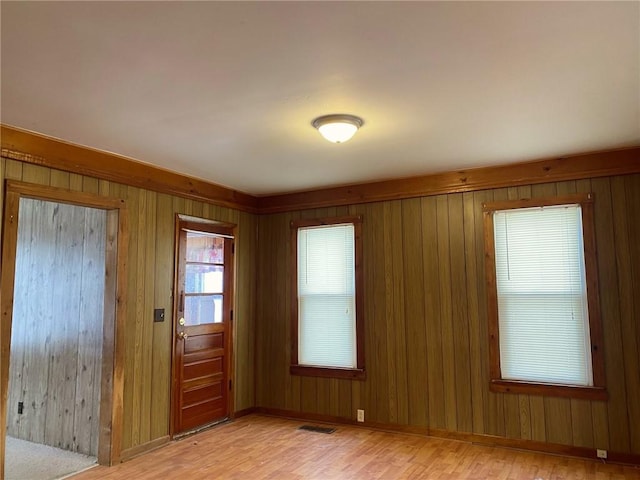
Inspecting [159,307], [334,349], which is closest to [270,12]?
[159,307]

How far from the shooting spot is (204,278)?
16.0 ft

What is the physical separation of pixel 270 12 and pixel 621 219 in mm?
3505

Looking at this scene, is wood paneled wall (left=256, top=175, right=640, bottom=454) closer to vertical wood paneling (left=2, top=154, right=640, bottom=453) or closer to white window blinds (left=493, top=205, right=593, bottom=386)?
vertical wood paneling (left=2, top=154, right=640, bottom=453)

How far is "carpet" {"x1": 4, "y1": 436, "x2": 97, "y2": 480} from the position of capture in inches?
137

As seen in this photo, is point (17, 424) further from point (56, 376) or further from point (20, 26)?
point (20, 26)

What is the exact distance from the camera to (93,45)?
83.0 inches

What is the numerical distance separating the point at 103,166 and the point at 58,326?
5.23 ft

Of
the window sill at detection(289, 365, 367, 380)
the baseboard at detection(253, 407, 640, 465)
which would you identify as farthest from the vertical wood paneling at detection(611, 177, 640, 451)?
the window sill at detection(289, 365, 367, 380)

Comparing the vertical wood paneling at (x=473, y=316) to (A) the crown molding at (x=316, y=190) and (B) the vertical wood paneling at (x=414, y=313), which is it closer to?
(A) the crown molding at (x=316, y=190)

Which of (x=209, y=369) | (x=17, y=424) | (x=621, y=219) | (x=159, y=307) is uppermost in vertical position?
(x=621, y=219)

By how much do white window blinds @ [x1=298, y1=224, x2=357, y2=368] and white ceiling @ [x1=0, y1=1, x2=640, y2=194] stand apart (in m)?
1.48

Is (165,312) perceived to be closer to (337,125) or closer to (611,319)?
(337,125)

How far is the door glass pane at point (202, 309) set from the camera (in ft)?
15.2

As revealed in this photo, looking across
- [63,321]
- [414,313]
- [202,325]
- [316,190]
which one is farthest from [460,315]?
[63,321]
